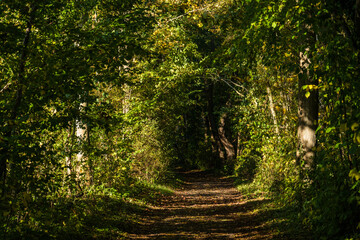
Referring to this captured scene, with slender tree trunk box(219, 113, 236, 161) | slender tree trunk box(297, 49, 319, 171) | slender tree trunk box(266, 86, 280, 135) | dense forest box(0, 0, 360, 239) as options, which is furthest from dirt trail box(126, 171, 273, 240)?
slender tree trunk box(219, 113, 236, 161)

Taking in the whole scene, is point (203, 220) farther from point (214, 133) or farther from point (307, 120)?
point (214, 133)

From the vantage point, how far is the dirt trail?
9.80m

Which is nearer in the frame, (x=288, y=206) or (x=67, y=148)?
(x=67, y=148)

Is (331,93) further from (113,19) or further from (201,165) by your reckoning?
(201,165)

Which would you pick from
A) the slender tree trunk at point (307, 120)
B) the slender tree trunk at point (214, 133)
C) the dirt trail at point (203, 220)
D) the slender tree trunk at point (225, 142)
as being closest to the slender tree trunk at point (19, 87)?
the dirt trail at point (203, 220)

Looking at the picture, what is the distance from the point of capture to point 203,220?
12.0 meters

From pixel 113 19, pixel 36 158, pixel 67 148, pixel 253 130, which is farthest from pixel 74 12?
pixel 253 130

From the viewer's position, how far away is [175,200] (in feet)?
56.1

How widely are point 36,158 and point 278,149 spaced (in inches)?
390

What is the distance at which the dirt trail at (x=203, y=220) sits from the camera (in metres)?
9.80

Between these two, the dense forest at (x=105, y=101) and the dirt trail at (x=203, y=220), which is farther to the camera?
the dirt trail at (x=203, y=220)

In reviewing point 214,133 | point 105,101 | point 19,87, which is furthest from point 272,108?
point 214,133

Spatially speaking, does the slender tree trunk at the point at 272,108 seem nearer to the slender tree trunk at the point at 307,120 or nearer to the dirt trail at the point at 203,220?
the dirt trail at the point at 203,220

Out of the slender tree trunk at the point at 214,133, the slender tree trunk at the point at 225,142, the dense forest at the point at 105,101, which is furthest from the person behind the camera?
the slender tree trunk at the point at 214,133
